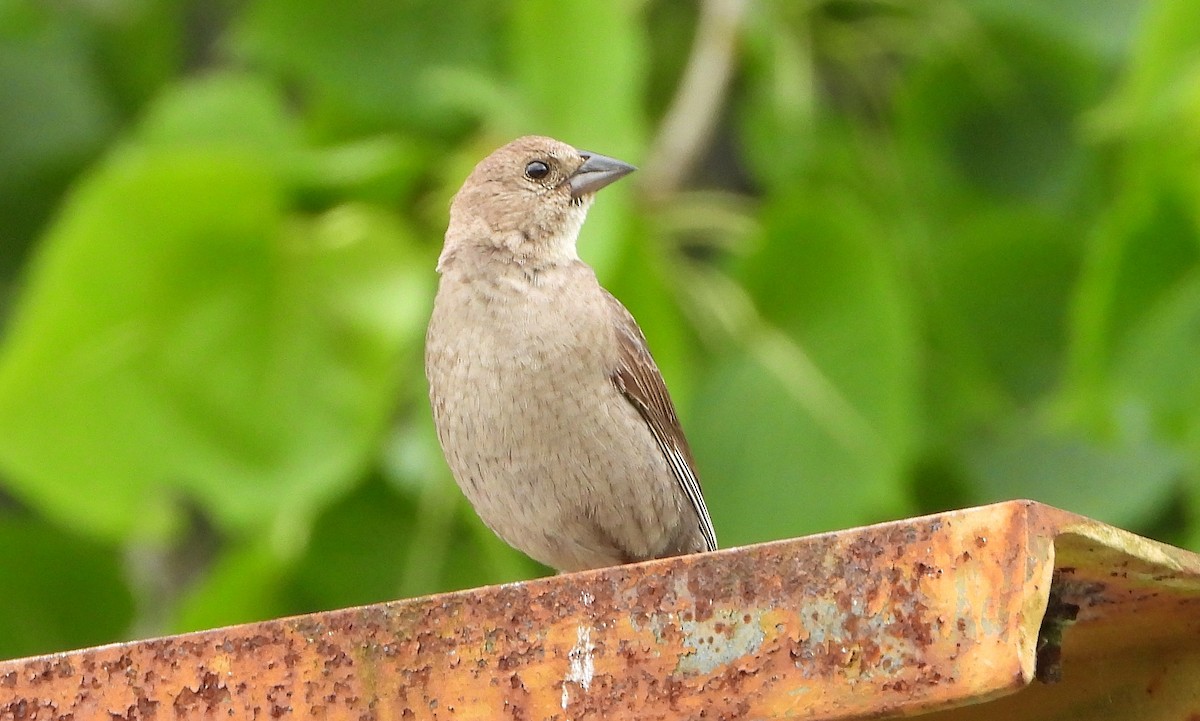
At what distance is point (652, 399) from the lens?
14.5ft

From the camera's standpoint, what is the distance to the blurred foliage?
17.2ft

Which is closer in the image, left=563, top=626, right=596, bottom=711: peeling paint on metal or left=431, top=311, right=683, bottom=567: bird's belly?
left=563, top=626, right=596, bottom=711: peeling paint on metal

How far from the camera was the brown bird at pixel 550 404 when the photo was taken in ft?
13.1

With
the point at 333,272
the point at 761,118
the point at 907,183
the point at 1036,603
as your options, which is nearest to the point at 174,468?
the point at 333,272

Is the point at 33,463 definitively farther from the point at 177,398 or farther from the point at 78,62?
the point at 78,62

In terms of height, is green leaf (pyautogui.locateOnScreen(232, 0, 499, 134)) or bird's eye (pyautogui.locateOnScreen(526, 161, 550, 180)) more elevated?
green leaf (pyautogui.locateOnScreen(232, 0, 499, 134))

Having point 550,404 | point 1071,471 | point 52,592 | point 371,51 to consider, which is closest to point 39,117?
point 371,51

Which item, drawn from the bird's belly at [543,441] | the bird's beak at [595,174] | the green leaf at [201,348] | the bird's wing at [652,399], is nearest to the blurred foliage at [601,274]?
the green leaf at [201,348]

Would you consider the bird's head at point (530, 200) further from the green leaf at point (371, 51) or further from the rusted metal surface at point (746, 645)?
the rusted metal surface at point (746, 645)

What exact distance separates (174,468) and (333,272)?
69 centimetres

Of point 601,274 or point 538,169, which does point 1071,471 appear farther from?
point 538,169

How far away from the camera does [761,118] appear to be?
6297 millimetres

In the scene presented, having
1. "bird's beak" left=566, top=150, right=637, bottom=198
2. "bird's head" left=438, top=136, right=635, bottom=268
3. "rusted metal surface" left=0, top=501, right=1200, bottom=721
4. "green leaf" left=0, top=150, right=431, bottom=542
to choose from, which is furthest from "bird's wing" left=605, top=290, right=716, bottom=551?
"rusted metal surface" left=0, top=501, right=1200, bottom=721

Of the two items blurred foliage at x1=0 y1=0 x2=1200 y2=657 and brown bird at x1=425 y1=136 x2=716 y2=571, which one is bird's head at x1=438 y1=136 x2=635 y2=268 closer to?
brown bird at x1=425 y1=136 x2=716 y2=571
